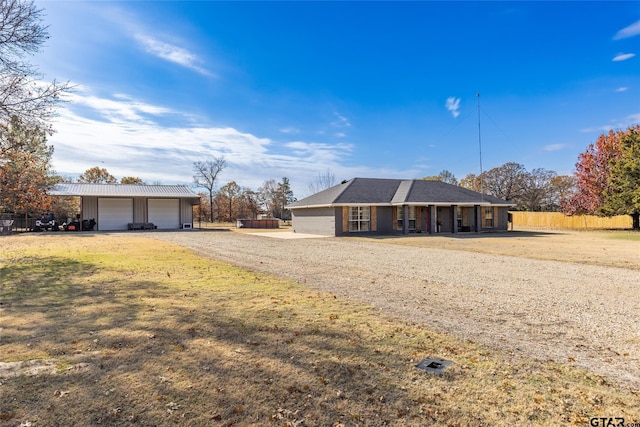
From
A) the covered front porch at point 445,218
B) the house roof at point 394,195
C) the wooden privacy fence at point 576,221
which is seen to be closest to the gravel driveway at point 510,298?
the house roof at point 394,195

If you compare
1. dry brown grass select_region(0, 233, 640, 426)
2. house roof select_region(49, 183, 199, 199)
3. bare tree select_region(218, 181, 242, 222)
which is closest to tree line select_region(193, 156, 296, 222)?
bare tree select_region(218, 181, 242, 222)

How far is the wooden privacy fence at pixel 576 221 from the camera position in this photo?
122ft

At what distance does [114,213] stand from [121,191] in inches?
78.5

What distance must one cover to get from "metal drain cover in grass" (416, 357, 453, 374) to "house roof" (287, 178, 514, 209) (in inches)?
800

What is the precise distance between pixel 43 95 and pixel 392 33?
1443 centimetres

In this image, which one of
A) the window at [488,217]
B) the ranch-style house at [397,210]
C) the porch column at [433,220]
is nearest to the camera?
the ranch-style house at [397,210]

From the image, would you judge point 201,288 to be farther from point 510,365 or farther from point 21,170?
point 21,170

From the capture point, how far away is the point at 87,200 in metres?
29.8

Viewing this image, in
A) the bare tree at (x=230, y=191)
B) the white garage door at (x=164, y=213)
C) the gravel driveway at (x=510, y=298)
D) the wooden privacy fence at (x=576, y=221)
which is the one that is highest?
the bare tree at (x=230, y=191)

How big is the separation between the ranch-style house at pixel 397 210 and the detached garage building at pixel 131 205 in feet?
36.8

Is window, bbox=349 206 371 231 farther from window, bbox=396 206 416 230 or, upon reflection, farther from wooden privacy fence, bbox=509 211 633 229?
wooden privacy fence, bbox=509 211 633 229

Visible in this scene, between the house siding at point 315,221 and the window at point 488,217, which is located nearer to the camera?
the house siding at point 315,221

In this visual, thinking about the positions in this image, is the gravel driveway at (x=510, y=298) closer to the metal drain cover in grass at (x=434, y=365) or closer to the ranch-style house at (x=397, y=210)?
the metal drain cover in grass at (x=434, y=365)

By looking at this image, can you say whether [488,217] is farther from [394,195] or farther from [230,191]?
[230,191]
